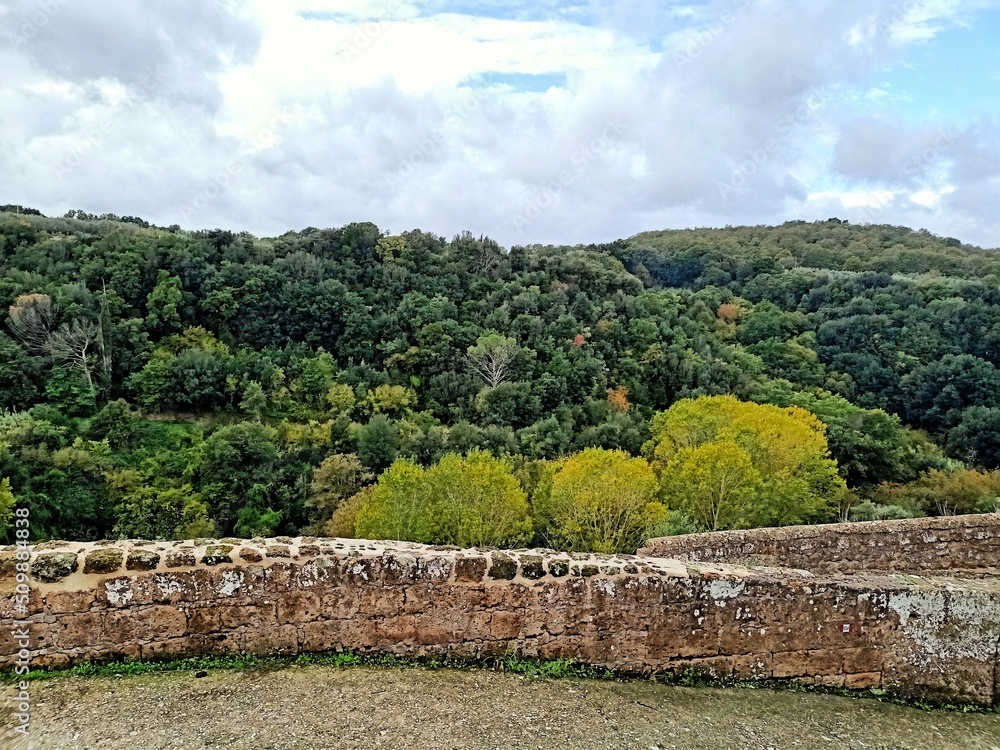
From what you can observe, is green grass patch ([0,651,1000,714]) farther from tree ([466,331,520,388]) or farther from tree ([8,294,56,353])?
tree ([8,294,56,353])

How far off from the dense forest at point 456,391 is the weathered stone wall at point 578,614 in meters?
11.6

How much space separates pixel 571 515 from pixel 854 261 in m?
68.5

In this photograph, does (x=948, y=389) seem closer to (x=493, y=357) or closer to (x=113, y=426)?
(x=493, y=357)

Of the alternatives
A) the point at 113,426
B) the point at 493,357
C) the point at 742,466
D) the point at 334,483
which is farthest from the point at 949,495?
the point at 113,426

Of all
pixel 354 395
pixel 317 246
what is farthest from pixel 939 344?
pixel 317 246

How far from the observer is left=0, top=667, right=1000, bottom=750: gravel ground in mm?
4195

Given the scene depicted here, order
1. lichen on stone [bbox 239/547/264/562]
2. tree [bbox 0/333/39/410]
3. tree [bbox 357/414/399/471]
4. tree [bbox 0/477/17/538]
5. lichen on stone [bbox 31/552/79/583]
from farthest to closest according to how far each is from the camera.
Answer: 1. tree [bbox 0/333/39/410]
2. tree [bbox 357/414/399/471]
3. tree [bbox 0/477/17/538]
4. lichen on stone [bbox 239/547/264/562]
5. lichen on stone [bbox 31/552/79/583]

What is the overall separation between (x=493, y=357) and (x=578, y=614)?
1435 inches

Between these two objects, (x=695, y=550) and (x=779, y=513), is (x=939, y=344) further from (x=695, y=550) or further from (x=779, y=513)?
(x=695, y=550)

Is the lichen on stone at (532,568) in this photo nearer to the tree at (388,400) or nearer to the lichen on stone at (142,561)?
the lichen on stone at (142,561)

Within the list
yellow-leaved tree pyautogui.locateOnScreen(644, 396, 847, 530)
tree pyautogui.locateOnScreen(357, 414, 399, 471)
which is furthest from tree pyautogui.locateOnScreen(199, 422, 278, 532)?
yellow-leaved tree pyautogui.locateOnScreen(644, 396, 847, 530)

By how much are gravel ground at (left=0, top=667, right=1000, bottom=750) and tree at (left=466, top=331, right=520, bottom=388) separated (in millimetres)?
35951

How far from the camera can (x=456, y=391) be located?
40656 millimetres

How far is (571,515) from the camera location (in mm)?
19516
